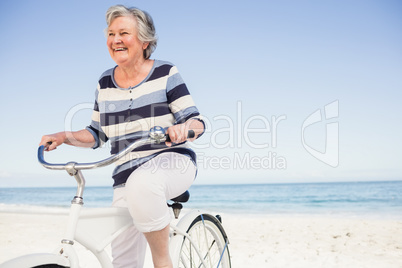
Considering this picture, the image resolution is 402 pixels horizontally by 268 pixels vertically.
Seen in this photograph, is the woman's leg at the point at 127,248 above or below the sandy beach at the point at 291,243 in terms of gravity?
above

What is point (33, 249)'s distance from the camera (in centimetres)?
575

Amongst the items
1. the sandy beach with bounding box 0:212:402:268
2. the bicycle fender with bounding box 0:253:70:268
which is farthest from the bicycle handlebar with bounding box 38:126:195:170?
the sandy beach with bounding box 0:212:402:268

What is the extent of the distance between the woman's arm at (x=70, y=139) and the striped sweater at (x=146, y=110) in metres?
0.13

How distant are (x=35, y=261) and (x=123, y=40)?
3.52 feet

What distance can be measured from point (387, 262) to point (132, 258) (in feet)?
12.5

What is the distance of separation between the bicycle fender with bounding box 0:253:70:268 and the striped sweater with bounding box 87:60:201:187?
2.14ft

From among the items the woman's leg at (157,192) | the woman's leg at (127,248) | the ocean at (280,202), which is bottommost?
the ocean at (280,202)

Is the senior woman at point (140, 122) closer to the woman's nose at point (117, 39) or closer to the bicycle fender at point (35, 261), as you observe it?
the woman's nose at point (117, 39)

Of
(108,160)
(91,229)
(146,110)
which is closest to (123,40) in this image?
(146,110)

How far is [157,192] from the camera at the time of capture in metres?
1.67

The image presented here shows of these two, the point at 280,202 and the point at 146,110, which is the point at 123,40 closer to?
the point at 146,110

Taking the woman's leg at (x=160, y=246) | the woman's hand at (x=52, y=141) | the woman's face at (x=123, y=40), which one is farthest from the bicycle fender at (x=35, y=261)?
the woman's face at (x=123, y=40)

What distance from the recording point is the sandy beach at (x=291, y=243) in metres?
4.91

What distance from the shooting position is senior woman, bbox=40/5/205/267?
175 cm
